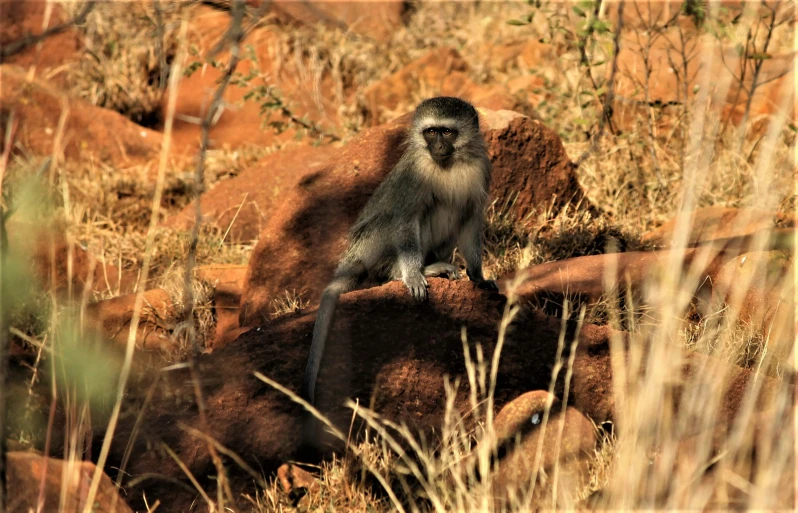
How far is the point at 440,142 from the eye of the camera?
511 cm

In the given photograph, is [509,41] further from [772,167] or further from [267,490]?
[267,490]

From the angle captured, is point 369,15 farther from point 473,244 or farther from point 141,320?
point 473,244

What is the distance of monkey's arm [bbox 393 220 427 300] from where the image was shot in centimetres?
441

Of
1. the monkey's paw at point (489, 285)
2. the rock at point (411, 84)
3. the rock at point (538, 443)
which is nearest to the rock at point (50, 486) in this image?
the rock at point (538, 443)

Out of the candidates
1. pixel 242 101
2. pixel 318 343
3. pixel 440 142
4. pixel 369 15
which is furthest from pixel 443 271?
pixel 369 15

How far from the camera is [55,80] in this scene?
32.8 feet

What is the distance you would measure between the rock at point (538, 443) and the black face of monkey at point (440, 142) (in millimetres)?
1804

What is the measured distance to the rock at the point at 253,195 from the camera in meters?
7.48

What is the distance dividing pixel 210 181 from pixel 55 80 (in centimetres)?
272

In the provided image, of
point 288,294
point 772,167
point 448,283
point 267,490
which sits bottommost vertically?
point 267,490

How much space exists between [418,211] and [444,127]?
499mm

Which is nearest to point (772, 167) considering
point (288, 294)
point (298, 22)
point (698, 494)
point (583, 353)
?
point (583, 353)

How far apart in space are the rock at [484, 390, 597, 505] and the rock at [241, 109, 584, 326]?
232 centimetres

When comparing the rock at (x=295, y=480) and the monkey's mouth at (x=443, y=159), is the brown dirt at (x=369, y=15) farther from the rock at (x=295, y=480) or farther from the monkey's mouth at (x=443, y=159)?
the rock at (x=295, y=480)
